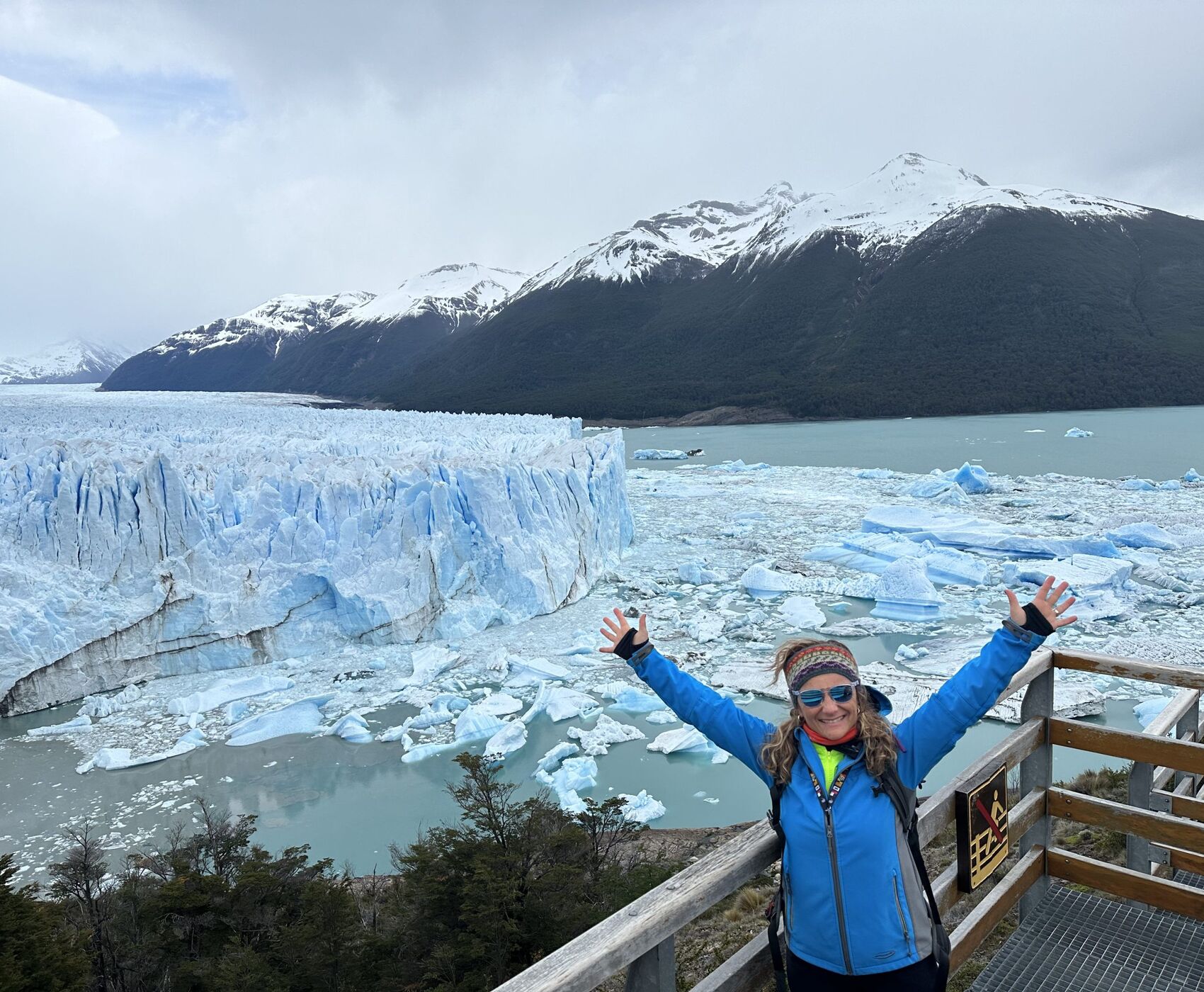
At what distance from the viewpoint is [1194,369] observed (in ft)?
143

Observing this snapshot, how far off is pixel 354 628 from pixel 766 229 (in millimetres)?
97782

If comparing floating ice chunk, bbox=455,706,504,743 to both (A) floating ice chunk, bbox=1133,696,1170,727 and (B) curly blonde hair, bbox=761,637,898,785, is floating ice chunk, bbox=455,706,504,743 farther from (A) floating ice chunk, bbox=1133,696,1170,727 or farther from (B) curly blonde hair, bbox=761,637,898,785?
(B) curly blonde hair, bbox=761,637,898,785

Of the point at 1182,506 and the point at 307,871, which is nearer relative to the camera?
the point at 307,871

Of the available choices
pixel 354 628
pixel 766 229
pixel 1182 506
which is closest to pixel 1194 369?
pixel 1182 506

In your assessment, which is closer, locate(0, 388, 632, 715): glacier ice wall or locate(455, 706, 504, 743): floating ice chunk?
locate(455, 706, 504, 743): floating ice chunk

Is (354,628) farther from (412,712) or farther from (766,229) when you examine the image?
(766,229)

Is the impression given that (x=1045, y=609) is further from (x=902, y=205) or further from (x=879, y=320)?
(x=902, y=205)

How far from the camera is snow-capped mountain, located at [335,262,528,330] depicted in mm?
129875

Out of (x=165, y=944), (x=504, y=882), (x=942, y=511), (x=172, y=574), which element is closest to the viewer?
(x=504, y=882)

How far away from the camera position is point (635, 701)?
7.06 m

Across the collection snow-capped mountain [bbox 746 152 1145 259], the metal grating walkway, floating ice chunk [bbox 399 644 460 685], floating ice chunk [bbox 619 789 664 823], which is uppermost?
snow-capped mountain [bbox 746 152 1145 259]

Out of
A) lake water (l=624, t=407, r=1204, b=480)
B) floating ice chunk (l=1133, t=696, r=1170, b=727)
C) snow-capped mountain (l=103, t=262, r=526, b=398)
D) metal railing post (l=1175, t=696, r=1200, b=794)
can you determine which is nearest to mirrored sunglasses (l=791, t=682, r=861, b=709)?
metal railing post (l=1175, t=696, r=1200, b=794)

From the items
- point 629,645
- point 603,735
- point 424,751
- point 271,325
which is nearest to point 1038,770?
point 629,645

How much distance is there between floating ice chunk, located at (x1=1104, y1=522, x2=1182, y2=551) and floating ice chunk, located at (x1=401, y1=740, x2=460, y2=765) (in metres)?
10.7
